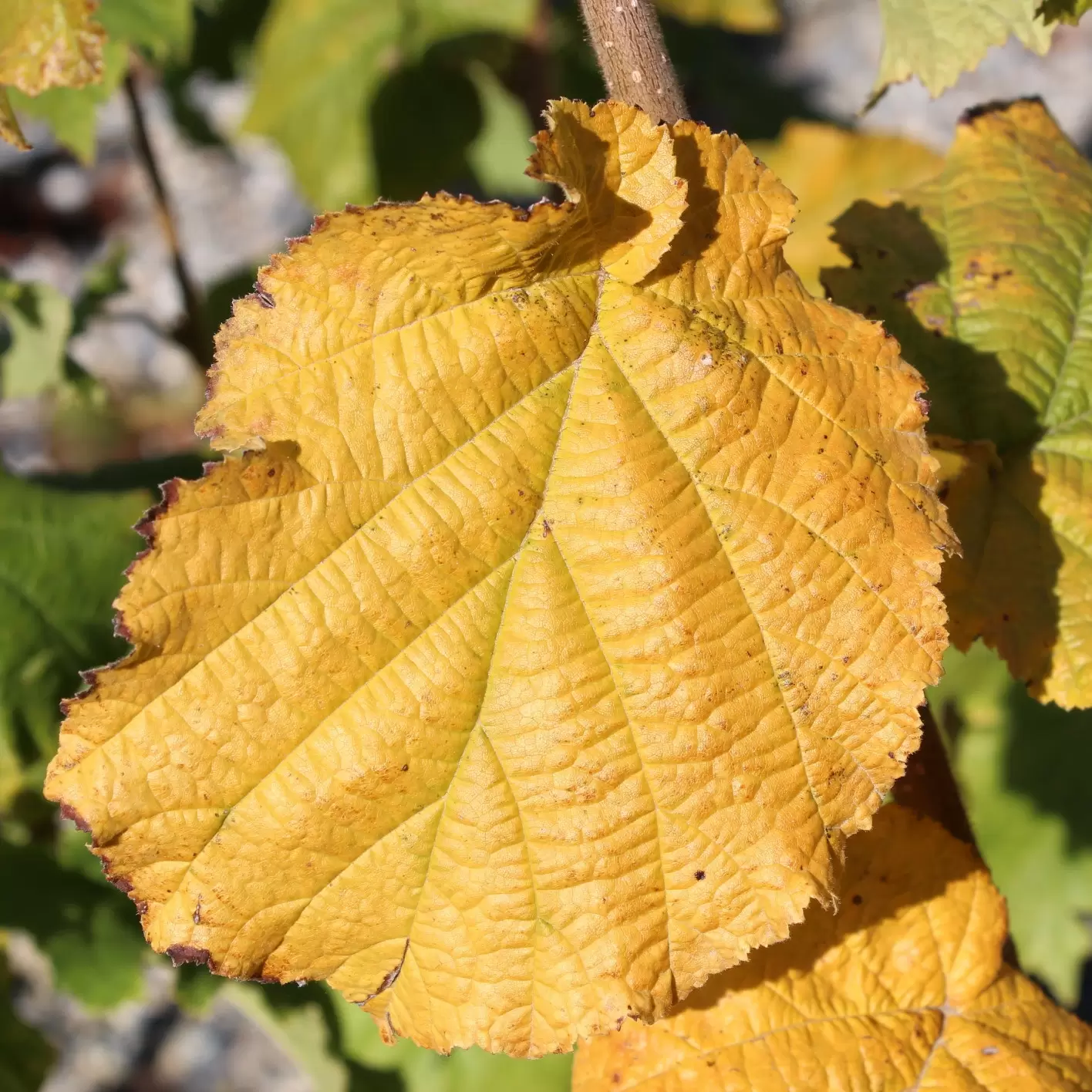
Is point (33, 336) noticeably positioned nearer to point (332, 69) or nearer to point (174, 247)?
point (174, 247)

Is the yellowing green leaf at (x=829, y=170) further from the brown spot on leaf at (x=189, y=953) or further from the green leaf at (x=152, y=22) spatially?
the brown spot on leaf at (x=189, y=953)

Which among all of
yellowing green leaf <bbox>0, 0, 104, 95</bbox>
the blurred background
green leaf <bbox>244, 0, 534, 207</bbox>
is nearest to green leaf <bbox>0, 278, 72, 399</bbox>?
the blurred background

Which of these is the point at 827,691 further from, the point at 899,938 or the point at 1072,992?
the point at 1072,992

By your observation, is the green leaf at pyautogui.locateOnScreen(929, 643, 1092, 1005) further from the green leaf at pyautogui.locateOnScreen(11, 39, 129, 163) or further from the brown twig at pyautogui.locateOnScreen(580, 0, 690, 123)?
the green leaf at pyautogui.locateOnScreen(11, 39, 129, 163)

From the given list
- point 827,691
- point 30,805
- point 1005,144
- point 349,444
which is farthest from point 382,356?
point 30,805

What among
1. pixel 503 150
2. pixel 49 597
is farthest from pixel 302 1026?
pixel 503 150

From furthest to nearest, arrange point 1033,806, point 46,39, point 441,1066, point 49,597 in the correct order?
1. point 1033,806
2. point 441,1066
3. point 49,597
4. point 46,39
